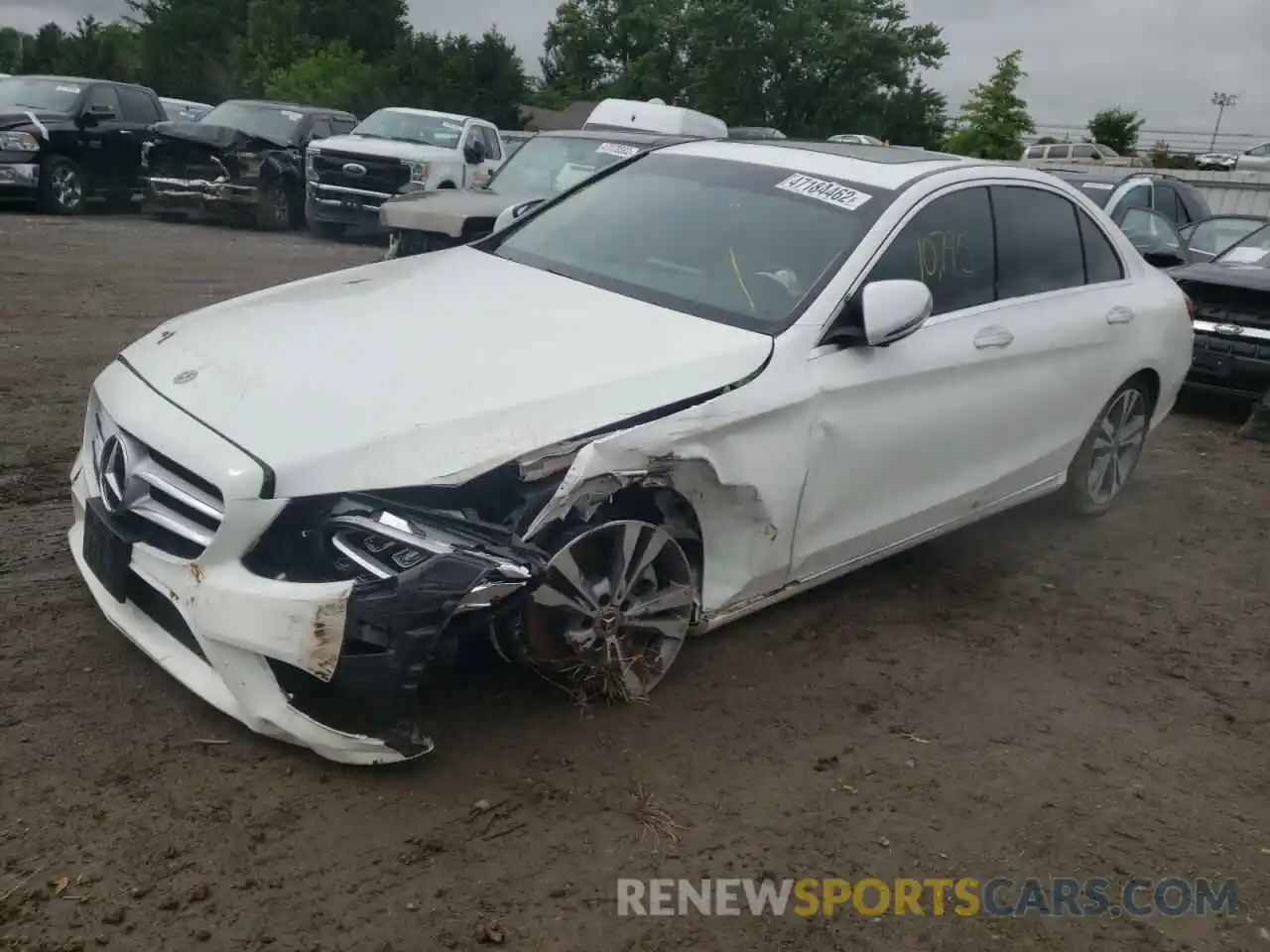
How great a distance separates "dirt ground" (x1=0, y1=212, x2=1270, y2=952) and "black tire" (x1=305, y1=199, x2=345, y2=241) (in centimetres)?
1124

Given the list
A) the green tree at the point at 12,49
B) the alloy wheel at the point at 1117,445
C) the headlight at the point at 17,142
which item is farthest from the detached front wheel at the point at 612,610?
the green tree at the point at 12,49

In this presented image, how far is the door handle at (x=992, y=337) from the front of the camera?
4531 mm

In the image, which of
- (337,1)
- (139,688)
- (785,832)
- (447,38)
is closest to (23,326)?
(139,688)

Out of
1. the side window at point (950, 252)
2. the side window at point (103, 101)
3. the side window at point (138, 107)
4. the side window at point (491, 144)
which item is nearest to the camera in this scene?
the side window at point (950, 252)

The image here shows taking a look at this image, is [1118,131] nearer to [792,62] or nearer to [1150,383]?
[792,62]

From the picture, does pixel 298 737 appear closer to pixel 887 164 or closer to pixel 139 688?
pixel 139 688

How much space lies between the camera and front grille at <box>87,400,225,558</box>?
305 cm

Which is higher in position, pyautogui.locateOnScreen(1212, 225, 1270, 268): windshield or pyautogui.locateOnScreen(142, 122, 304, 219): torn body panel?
pyautogui.locateOnScreen(1212, 225, 1270, 268): windshield

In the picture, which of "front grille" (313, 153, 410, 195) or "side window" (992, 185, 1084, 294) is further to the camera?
"front grille" (313, 153, 410, 195)

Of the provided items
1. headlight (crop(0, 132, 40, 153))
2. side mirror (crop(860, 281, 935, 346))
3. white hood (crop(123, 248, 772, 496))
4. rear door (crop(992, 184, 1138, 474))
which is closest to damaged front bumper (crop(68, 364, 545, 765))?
white hood (crop(123, 248, 772, 496))

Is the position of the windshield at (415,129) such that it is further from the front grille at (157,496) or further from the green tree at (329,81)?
the green tree at (329,81)

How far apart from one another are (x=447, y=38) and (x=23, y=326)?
118 ft

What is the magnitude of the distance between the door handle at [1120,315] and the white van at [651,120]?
7.17 meters

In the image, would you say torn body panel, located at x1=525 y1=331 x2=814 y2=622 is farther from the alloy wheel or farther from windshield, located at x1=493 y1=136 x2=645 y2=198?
windshield, located at x1=493 y1=136 x2=645 y2=198
